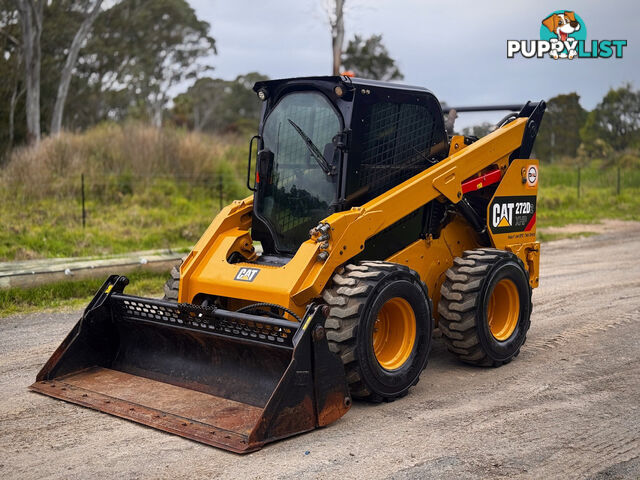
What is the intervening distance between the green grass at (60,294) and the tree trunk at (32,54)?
17.5 m

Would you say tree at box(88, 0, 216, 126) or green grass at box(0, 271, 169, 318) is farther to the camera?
tree at box(88, 0, 216, 126)

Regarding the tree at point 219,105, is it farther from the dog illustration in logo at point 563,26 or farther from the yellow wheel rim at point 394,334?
the yellow wheel rim at point 394,334

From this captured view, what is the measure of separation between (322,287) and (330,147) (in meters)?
1.16

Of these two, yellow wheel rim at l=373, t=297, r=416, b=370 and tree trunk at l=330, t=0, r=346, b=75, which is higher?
tree trunk at l=330, t=0, r=346, b=75

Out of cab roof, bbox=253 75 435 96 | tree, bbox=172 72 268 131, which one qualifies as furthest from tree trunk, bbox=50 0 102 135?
cab roof, bbox=253 75 435 96

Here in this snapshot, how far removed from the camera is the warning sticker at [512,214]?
7.06 meters

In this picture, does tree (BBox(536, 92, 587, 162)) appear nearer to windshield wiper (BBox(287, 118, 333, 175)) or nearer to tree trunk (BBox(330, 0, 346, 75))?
tree trunk (BBox(330, 0, 346, 75))

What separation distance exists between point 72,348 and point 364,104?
2977 mm

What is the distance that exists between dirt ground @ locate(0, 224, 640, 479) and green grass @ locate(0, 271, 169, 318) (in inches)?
66.1

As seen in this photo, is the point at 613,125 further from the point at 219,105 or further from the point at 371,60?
the point at 219,105

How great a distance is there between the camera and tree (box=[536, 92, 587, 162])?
37469 millimetres

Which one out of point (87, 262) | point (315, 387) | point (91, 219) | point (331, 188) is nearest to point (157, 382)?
point (315, 387)

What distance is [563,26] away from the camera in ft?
50.9

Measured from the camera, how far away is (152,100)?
4009 cm
